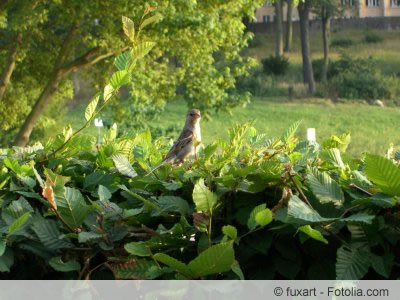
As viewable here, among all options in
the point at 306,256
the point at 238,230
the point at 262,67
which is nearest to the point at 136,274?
the point at 238,230

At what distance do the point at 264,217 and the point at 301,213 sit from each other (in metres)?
0.10

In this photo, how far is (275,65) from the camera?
41.6m

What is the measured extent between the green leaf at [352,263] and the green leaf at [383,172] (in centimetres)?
17

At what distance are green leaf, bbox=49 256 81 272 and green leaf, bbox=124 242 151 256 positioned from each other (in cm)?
18

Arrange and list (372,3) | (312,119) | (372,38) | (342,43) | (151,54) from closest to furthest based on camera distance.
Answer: (151,54) < (312,119) < (342,43) < (372,38) < (372,3)

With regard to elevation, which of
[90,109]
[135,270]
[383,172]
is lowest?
[135,270]

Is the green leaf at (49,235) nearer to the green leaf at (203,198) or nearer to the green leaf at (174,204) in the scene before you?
the green leaf at (174,204)

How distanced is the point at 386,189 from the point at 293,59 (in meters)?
45.9

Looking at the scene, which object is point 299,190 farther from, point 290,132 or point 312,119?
point 312,119

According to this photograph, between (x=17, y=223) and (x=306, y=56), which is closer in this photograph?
(x=17, y=223)

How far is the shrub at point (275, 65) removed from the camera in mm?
41250

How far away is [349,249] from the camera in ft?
6.28

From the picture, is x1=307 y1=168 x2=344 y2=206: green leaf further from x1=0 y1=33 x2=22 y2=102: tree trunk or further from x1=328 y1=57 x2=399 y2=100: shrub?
x1=328 y1=57 x2=399 y2=100: shrub

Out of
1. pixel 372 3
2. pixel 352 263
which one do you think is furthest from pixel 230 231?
pixel 372 3
